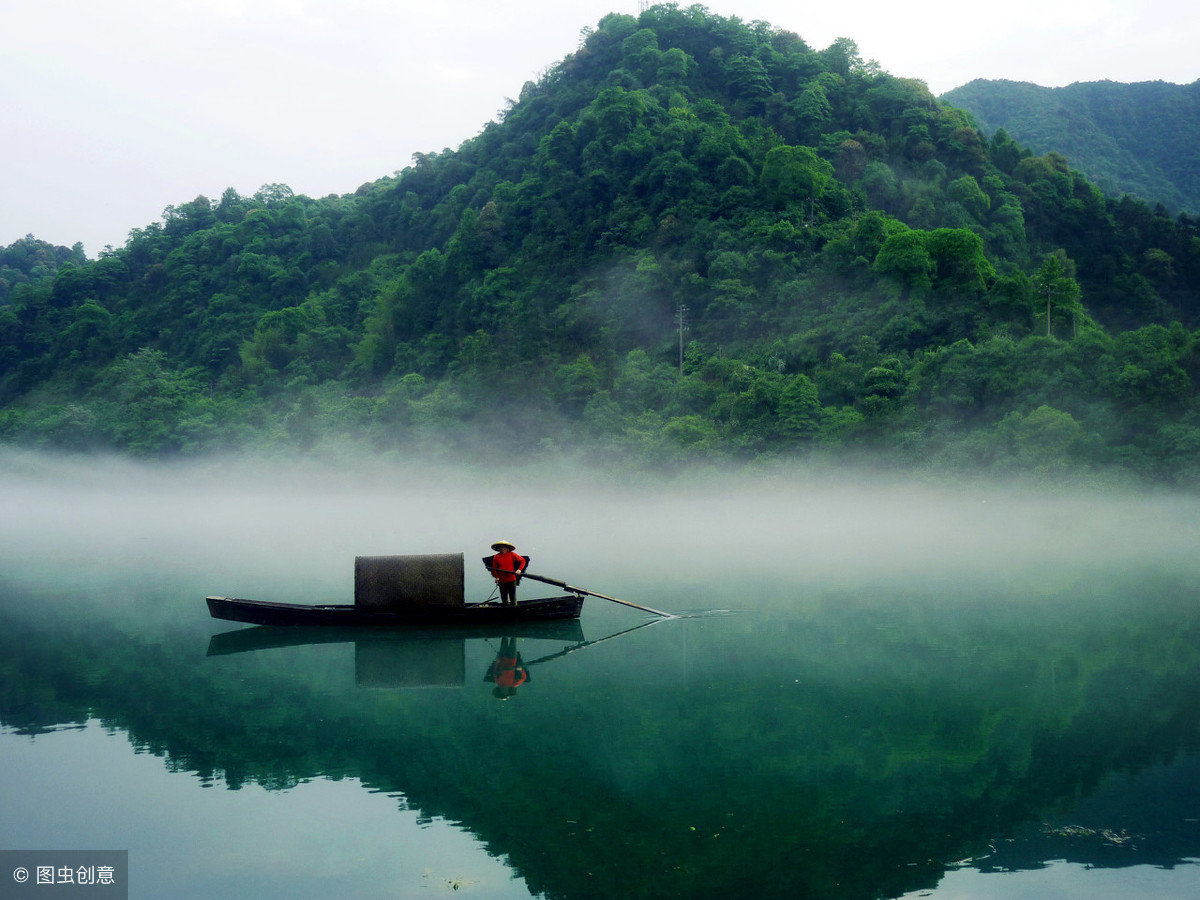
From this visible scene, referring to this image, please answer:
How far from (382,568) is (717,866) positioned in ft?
30.9

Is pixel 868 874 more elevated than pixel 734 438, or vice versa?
pixel 734 438

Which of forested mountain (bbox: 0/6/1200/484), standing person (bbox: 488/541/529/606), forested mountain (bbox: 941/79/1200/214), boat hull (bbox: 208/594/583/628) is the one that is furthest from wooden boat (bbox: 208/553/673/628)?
forested mountain (bbox: 941/79/1200/214)

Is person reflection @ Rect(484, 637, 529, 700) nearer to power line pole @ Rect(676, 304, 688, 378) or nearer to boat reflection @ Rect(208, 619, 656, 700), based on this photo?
boat reflection @ Rect(208, 619, 656, 700)

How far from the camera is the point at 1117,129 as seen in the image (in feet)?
278

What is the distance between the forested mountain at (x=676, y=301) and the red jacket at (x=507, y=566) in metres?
26.2

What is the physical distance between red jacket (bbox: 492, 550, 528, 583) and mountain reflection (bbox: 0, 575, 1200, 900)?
45.9 inches

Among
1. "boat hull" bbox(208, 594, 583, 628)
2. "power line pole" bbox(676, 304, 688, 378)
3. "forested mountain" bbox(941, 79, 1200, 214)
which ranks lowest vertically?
"boat hull" bbox(208, 594, 583, 628)

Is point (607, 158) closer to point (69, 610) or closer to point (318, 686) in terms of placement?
point (69, 610)

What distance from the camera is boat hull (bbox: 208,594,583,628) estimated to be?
15.2 metres

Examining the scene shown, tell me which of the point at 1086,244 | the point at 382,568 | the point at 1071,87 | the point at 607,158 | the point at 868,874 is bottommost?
the point at 868,874

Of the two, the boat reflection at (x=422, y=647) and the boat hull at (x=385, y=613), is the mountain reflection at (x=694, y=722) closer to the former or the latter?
the boat reflection at (x=422, y=647)

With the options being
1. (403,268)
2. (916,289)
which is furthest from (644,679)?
(403,268)

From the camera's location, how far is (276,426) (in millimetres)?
60531

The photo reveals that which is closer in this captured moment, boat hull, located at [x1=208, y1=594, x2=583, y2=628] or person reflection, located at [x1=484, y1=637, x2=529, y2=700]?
person reflection, located at [x1=484, y1=637, x2=529, y2=700]
